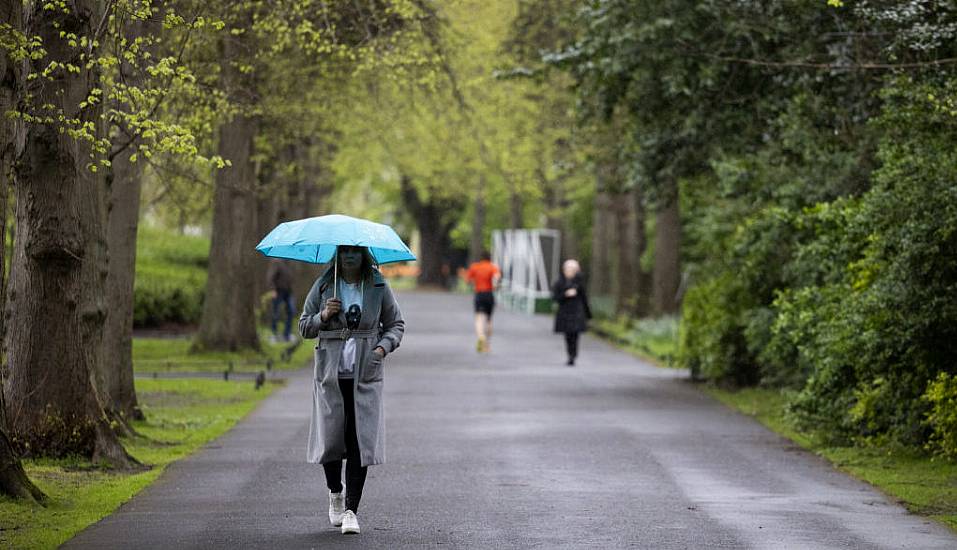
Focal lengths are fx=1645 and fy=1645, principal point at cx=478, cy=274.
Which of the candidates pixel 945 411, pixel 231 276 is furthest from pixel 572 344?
pixel 945 411

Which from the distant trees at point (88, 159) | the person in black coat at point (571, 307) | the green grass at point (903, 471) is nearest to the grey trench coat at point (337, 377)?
the distant trees at point (88, 159)

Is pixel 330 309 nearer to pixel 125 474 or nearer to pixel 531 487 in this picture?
pixel 531 487

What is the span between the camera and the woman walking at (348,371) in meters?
9.99

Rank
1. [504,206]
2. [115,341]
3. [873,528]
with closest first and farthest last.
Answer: [873,528] < [115,341] < [504,206]

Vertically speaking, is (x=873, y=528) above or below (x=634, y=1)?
below

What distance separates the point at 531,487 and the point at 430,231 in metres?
66.8

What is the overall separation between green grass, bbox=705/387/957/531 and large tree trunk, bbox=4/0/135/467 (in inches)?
244

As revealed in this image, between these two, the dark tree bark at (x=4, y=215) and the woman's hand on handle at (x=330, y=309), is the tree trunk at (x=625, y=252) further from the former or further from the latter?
the woman's hand on handle at (x=330, y=309)

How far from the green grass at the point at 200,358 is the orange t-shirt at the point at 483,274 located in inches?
141

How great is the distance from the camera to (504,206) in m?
78.9

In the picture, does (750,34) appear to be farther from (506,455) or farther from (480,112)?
(480,112)

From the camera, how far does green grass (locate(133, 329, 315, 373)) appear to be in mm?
25953

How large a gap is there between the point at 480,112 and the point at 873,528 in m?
28.2

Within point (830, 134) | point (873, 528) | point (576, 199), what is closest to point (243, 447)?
point (873, 528)
